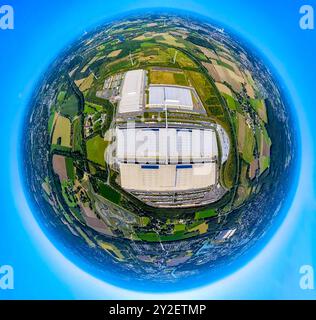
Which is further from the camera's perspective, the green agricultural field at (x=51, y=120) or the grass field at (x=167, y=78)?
the green agricultural field at (x=51, y=120)

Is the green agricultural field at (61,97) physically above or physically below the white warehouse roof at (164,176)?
above

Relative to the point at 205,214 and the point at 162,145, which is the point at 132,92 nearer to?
the point at 162,145

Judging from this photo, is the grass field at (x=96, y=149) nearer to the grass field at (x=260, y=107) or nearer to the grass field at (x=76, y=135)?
the grass field at (x=76, y=135)

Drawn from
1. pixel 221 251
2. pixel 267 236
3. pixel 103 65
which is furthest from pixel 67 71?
pixel 267 236

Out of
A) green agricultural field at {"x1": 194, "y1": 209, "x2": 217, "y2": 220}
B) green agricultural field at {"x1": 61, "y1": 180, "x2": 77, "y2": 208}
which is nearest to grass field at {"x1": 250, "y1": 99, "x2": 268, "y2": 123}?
green agricultural field at {"x1": 194, "y1": 209, "x2": 217, "y2": 220}

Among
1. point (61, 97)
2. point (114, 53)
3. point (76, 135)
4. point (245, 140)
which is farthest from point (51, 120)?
point (245, 140)

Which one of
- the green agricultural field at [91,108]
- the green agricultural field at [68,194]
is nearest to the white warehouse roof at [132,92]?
the green agricultural field at [91,108]
